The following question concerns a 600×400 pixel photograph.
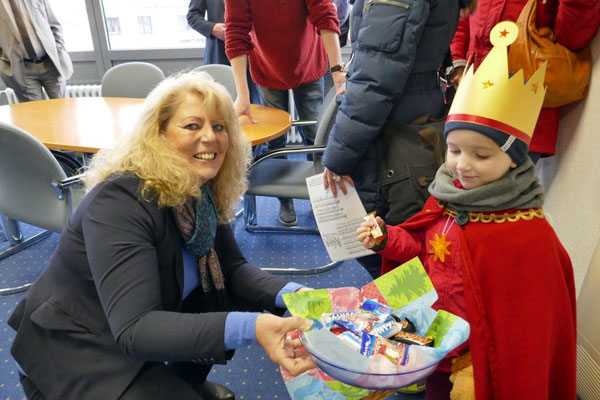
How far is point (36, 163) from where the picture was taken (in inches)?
65.2

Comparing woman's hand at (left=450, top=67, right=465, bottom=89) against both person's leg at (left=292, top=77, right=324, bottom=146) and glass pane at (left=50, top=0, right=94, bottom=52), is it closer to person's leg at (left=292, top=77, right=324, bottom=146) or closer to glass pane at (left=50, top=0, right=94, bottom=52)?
person's leg at (left=292, top=77, right=324, bottom=146)

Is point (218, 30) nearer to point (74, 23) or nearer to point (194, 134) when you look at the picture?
point (194, 134)

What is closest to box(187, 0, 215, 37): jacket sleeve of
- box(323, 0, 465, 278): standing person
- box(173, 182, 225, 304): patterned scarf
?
box(323, 0, 465, 278): standing person

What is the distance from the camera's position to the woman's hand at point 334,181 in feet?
4.51

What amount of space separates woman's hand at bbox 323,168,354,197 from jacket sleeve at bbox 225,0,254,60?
37.9 inches

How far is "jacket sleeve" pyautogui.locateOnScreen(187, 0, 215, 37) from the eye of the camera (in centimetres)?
297

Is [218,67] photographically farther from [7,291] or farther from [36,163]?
[7,291]

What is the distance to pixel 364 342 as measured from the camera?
76cm

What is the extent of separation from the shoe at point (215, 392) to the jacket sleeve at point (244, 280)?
38 centimetres

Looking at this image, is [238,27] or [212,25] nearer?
[238,27]

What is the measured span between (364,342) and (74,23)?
471cm

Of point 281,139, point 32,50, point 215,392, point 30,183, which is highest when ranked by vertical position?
point 32,50

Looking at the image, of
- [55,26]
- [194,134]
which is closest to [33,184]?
[194,134]

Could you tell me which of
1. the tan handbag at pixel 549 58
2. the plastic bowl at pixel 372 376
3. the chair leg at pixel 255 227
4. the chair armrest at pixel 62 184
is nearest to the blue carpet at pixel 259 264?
the chair leg at pixel 255 227
